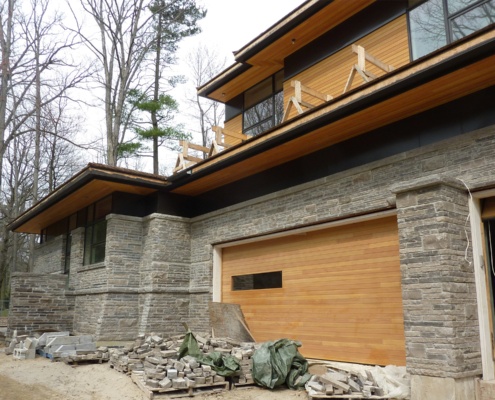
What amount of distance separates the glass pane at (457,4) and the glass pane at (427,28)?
154 mm

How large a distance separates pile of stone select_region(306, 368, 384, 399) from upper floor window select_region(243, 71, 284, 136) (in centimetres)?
847

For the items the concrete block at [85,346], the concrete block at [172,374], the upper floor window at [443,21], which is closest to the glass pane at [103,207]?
the concrete block at [85,346]

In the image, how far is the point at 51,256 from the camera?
1830 cm

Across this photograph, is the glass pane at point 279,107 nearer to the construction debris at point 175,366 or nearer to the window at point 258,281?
the window at point 258,281

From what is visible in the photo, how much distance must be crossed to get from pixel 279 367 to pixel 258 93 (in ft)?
32.7

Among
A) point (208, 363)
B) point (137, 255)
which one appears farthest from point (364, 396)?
point (137, 255)

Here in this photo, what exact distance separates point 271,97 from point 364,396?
1017cm

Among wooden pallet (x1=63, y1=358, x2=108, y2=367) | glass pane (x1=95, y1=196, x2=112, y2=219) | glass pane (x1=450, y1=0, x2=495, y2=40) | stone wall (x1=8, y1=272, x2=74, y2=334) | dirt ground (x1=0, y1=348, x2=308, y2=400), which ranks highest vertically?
glass pane (x1=450, y1=0, x2=495, y2=40)

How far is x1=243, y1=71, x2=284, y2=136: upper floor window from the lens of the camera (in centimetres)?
1410

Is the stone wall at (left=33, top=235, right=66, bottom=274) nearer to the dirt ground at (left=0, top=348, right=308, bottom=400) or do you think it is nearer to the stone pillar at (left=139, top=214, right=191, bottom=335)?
the stone pillar at (left=139, top=214, right=191, bottom=335)

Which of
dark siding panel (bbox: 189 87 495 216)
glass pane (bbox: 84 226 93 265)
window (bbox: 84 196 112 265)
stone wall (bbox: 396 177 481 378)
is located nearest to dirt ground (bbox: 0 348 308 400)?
stone wall (bbox: 396 177 481 378)

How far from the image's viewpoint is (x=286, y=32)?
12406 millimetres

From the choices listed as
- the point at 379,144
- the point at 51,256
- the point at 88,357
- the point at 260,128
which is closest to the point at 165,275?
the point at 88,357

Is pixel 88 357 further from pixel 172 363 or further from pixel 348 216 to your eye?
pixel 348 216
